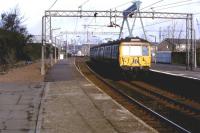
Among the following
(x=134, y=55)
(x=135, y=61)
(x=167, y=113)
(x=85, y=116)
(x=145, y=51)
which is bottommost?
(x=167, y=113)

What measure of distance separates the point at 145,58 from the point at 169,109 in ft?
58.2

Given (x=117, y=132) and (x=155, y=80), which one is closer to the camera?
(x=117, y=132)

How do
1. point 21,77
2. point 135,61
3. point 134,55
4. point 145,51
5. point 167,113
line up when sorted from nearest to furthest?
point 167,113, point 135,61, point 134,55, point 145,51, point 21,77

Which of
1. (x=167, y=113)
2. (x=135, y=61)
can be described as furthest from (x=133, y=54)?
(x=167, y=113)

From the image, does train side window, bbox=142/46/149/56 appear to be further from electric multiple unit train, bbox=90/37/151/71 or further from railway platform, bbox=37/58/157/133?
railway platform, bbox=37/58/157/133

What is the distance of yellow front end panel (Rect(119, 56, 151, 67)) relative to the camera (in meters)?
38.1

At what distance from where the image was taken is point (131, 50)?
38.6 metres

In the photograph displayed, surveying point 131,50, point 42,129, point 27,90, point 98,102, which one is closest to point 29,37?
point 131,50

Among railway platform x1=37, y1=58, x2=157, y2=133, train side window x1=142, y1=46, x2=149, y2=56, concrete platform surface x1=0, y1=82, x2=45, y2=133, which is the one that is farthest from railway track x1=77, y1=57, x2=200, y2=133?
train side window x1=142, y1=46, x2=149, y2=56

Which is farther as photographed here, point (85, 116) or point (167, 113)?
point (167, 113)

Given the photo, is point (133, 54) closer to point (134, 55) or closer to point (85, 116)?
point (134, 55)

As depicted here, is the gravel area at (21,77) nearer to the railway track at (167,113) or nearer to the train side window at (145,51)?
the train side window at (145,51)

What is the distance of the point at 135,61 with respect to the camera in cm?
3819

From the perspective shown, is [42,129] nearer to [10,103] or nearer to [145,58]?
[10,103]
